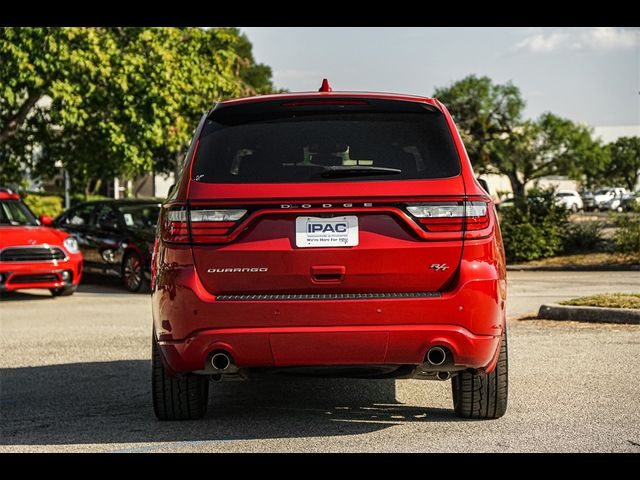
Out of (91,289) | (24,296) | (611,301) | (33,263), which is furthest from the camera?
(91,289)

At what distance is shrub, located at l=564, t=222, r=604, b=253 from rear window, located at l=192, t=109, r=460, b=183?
741 inches

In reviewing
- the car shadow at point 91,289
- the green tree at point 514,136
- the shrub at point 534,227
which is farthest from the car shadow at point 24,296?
the green tree at point 514,136

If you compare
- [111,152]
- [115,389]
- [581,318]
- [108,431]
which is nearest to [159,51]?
[111,152]

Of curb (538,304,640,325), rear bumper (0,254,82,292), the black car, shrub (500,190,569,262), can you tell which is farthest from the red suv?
shrub (500,190,569,262)

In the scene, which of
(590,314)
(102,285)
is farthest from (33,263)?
(590,314)

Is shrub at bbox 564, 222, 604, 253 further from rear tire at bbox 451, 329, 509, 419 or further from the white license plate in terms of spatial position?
the white license plate

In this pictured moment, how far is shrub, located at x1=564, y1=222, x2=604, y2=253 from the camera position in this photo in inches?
946

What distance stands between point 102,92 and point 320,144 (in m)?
17.5

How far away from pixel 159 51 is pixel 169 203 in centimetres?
1824

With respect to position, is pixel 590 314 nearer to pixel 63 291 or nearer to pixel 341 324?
pixel 341 324

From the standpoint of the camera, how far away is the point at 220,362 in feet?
18.5

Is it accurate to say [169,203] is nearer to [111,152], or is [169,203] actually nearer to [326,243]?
[326,243]

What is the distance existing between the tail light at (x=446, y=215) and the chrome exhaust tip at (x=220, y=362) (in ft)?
4.07

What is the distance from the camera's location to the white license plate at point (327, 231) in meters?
5.52
